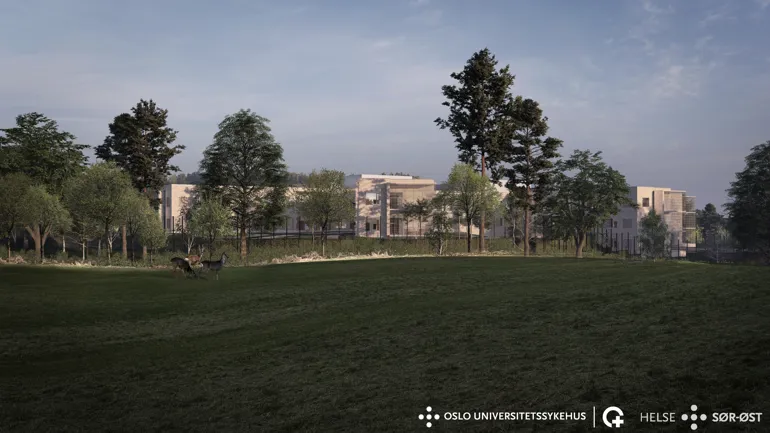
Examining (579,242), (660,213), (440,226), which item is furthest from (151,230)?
(660,213)

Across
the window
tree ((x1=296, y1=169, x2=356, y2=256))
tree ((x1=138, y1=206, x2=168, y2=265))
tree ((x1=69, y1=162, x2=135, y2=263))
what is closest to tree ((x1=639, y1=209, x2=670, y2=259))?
the window

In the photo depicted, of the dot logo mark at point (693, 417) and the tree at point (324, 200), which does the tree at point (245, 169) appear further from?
the dot logo mark at point (693, 417)

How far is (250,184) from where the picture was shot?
54.6 metres

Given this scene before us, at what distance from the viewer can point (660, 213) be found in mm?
99000

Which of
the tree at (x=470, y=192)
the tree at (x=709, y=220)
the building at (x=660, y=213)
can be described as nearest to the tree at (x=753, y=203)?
the building at (x=660, y=213)

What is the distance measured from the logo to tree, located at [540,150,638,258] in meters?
47.7

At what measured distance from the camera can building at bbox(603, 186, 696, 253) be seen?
93.8m

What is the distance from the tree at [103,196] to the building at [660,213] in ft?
246

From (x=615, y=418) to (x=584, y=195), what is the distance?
51.0m

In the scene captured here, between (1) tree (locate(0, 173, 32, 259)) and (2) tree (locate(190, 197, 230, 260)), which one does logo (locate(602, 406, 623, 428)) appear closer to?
(2) tree (locate(190, 197, 230, 260))

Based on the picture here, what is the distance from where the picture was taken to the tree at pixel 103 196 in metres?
43.0

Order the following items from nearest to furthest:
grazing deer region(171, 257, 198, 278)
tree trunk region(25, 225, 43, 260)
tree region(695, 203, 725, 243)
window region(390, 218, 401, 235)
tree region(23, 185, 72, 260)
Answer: grazing deer region(171, 257, 198, 278), tree region(23, 185, 72, 260), tree trunk region(25, 225, 43, 260), window region(390, 218, 401, 235), tree region(695, 203, 725, 243)

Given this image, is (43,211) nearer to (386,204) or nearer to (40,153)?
(40,153)

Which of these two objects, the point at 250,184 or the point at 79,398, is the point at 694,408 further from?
the point at 250,184
